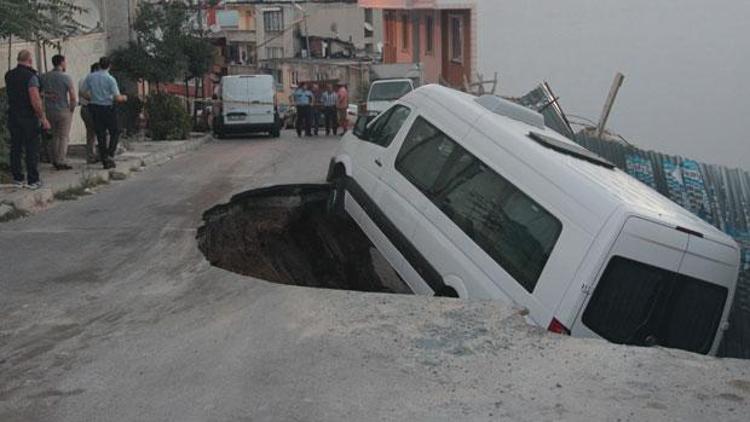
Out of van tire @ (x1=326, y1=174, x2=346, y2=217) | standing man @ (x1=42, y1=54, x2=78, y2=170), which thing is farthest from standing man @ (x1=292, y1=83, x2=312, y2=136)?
van tire @ (x1=326, y1=174, x2=346, y2=217)

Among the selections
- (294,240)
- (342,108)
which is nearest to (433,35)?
(342,108)

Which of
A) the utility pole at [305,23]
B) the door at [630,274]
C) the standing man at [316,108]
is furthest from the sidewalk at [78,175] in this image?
the utility pole at [305,23]

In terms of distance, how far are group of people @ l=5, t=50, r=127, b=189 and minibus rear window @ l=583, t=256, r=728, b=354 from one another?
8116 mm

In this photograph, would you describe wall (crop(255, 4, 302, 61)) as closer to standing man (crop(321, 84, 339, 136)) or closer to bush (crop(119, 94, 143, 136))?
standing man (crop(321, 84, 339, 136))

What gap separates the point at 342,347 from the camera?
5.59 m

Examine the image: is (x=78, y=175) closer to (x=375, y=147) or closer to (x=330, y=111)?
(x=375, y=147)

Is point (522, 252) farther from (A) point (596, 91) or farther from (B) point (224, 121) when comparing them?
(B) point (224, 121)

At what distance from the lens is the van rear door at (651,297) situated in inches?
253

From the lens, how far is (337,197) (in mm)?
10445

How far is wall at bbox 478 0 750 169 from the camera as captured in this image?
21188mm

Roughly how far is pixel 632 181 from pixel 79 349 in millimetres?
5011

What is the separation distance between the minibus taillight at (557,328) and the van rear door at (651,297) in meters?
0.07

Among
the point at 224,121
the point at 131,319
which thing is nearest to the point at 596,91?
the point at 224,121

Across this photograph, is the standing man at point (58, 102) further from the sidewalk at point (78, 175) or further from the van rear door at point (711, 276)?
the van rear door at point (711, 276)
